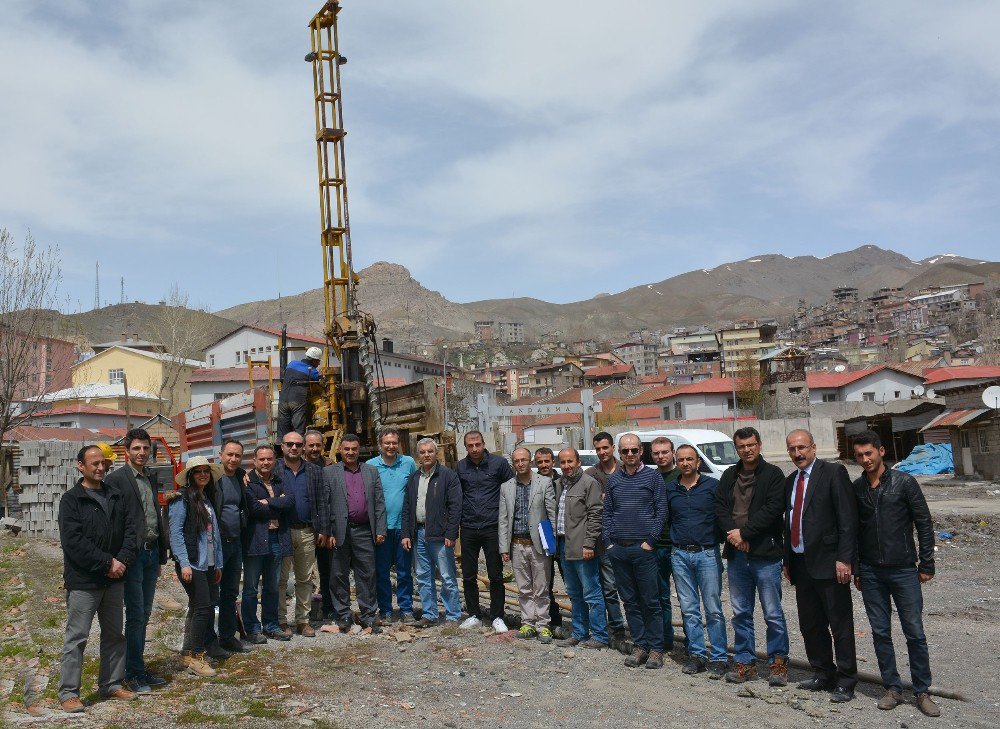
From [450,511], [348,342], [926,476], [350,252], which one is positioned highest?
[350,252]

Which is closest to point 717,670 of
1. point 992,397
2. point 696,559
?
point 696,559

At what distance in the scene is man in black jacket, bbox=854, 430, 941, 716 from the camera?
6035 mm

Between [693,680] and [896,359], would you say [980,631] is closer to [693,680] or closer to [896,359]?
[693,680]

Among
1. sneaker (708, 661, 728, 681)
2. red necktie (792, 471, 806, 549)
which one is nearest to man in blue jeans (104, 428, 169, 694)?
sneaker (708, 661, 728, 681)

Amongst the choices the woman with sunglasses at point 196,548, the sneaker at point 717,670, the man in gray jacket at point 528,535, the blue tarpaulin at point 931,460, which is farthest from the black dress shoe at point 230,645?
the blue tarpaulin at point 931,460

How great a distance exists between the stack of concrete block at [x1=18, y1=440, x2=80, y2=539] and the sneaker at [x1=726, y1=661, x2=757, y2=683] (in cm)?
1563

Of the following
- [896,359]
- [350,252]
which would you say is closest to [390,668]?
[350,252]

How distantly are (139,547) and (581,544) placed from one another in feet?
12.6

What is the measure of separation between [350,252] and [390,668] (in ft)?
55.2

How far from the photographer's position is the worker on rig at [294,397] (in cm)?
1634

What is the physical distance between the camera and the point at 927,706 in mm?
5957

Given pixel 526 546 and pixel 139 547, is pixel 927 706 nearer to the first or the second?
pixel 526 546

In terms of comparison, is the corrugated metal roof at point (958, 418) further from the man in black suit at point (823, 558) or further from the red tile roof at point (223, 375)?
the red tile roof at point (223, 375)

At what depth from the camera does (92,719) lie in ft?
19.9
